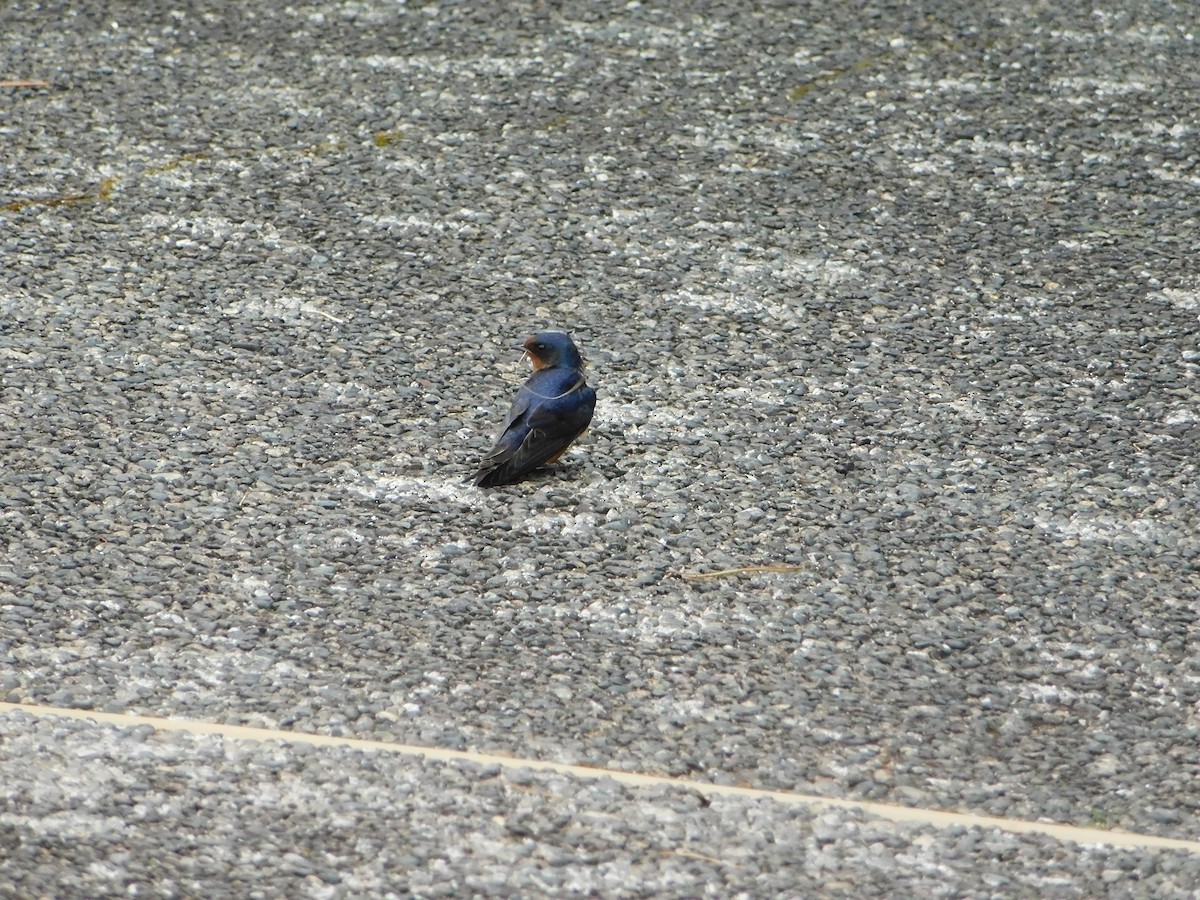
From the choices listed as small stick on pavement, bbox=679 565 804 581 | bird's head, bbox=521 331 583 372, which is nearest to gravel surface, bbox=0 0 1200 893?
small stick on pavement, bbox=679 565 804 581

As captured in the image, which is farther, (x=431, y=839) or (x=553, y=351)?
(x=553, y=351)

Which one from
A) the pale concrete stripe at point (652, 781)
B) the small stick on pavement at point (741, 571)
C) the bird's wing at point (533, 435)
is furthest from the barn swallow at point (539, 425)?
the pale concrete stripe at point (652, 781)

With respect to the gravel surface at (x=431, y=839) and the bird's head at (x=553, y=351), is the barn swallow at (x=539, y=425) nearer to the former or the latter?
the bird's head at (x=553, y=351)

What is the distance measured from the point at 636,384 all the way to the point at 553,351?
0.45 metres

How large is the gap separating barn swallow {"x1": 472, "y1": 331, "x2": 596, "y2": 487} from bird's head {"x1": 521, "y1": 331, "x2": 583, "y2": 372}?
0.07ft

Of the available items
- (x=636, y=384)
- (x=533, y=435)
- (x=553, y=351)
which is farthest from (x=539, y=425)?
(x=636, y=384)

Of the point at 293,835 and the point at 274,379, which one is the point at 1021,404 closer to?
the point at 274,379

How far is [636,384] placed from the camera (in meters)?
3.96

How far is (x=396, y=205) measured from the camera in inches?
189

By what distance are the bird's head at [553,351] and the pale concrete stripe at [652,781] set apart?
1.17 metres

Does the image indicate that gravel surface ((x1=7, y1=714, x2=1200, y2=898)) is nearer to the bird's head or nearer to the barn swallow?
the barn swallow

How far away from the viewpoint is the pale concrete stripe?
2.53 metres

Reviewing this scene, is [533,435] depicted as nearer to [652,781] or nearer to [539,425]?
[539,425]

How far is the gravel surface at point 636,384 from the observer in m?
2.84
